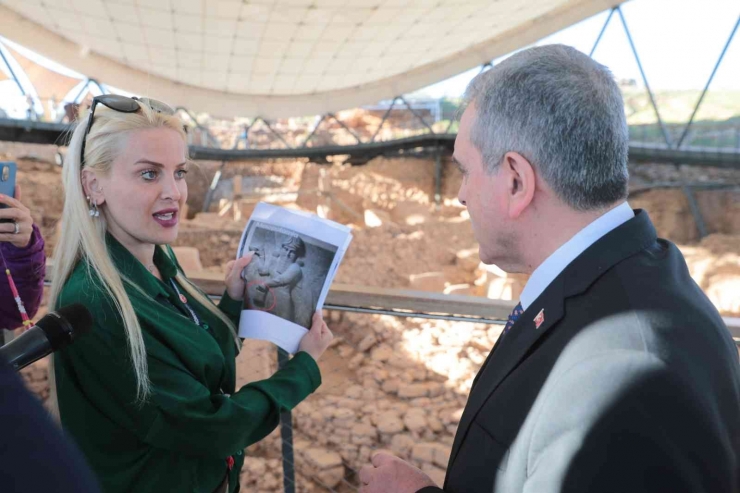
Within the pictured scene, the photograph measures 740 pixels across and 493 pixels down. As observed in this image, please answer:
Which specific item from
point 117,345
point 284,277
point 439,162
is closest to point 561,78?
point 284,277

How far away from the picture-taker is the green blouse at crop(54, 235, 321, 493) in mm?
1434

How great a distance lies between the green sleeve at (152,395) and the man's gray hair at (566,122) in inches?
38.1

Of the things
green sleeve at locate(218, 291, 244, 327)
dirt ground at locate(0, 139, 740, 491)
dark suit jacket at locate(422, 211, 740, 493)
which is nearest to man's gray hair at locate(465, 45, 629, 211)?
dark suit jacket at locate(422, 211, 740, 493)

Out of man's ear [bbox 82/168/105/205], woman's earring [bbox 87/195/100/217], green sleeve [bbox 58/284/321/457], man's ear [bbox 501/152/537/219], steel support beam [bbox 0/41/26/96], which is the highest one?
steel support beam [bbox 0/41/26/96]

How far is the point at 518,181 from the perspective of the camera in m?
1.19

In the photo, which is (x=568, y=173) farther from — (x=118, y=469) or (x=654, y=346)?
(x=118, y=469)

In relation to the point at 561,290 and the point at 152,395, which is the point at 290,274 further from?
the point at 561,290

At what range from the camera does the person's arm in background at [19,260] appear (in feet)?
5.89

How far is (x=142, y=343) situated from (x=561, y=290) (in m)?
1.00

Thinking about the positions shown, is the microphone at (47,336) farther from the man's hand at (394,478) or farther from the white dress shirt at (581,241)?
the white dress shirt at (581,241)

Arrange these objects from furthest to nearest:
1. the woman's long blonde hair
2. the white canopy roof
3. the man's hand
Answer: the white canopy roof < the woman's long blonde hair < the man's hand

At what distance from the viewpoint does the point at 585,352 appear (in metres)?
0.98

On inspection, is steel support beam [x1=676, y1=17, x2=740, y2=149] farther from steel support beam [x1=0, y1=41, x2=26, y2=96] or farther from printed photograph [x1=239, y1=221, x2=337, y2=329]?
steel support beam [x1=0, y1=41, x2=26, y2=96]

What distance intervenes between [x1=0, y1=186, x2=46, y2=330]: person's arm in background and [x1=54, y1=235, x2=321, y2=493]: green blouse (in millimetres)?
396
